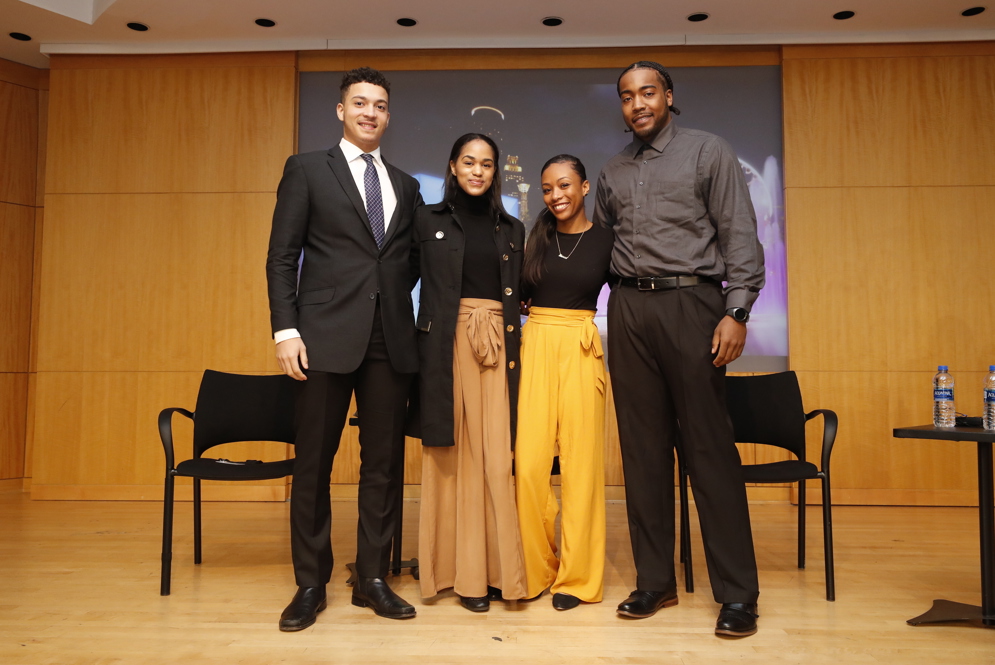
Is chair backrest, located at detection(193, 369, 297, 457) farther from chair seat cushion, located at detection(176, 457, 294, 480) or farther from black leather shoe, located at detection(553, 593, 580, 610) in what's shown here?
black leather shoe, located at detection(553, 593, 580, 610)

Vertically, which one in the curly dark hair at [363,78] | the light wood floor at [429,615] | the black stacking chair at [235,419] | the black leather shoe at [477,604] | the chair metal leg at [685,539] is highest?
the curly dark hair at [363,78]

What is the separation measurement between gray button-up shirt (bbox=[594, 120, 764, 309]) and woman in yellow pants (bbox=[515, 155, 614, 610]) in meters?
0.17

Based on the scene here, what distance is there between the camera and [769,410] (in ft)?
10.5

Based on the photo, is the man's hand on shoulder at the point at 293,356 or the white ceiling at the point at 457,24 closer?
the man's hand on shoulder at the point at 293,356

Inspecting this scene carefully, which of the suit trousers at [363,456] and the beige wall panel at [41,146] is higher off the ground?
the beige wall panel at [41,146]

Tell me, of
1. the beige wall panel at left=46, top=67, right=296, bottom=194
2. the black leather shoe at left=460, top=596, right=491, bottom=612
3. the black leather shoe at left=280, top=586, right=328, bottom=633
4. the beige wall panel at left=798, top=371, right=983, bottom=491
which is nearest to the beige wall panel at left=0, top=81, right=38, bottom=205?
the beige wall panel at left=46, top=67, right=296, bottom=194

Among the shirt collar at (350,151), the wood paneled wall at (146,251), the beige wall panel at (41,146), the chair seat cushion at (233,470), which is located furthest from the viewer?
the beige wall panel at (41,146)

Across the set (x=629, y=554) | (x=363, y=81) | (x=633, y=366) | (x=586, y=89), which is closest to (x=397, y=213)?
(x=363, y=81)

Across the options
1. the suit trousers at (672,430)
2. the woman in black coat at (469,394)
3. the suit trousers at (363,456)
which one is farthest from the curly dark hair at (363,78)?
the suit trousers at (672,430)

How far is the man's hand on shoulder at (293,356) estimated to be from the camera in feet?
7.77

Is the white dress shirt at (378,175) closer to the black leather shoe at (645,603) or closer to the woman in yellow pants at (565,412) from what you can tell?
the woman in yellow pants at (565,412)

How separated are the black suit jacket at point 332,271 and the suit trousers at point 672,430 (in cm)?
78

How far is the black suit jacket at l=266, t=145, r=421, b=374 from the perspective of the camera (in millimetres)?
2404

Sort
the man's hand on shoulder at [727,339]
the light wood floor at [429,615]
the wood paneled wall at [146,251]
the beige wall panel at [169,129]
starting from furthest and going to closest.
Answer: the beige wall panel at [169,129] → the wood paneled wall at [146,251] → the man's hand on shoulder at [727,339] → the light wood floor at [429,615]
